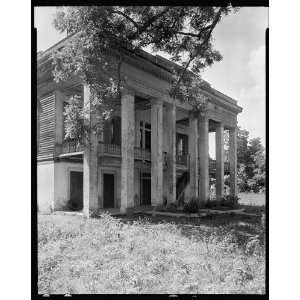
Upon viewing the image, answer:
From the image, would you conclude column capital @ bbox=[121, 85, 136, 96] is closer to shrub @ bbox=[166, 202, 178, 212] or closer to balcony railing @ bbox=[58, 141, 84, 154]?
balcony railing @ bbox=[58, 141, 84, 154]

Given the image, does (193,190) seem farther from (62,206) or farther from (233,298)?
(233,298)

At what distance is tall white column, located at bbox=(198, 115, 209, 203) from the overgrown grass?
1210cm

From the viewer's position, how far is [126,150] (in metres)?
15.2

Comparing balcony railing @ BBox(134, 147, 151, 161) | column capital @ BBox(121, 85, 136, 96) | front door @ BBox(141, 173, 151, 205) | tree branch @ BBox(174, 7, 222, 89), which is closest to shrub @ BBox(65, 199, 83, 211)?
balcony railing @ BBox(134, 147, 151, 161)

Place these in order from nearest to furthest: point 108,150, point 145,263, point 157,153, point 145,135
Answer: point 145,263 < point 108,150 < point 157,153 < point 145,135

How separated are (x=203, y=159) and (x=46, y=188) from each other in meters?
11.1

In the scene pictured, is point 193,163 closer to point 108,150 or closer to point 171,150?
point 171,150

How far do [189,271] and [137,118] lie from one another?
1424cm

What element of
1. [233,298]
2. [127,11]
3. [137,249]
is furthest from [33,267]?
[127,11]

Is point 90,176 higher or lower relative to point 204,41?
lower

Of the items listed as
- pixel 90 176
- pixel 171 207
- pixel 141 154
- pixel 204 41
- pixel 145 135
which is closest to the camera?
pixel 204 41

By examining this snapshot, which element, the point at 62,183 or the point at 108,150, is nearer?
the point at 108,150

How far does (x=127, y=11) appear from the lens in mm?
8484

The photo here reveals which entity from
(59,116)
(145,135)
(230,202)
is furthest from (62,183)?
(230,202)
